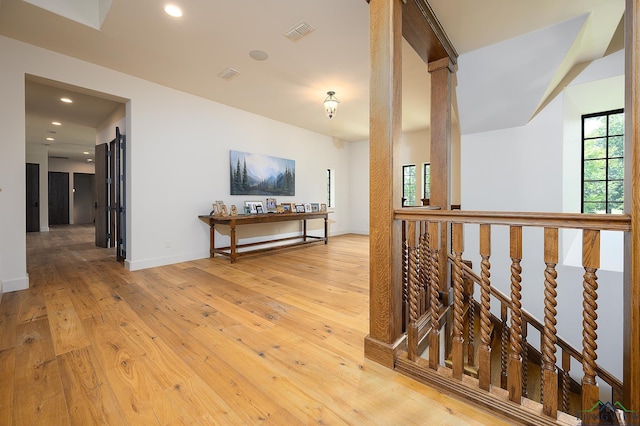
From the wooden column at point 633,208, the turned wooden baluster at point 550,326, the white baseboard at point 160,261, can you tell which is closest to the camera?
the wooden column at point 633,208

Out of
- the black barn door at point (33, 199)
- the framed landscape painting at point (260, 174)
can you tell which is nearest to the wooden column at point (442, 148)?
the framed landscape painting at point (260, 174)

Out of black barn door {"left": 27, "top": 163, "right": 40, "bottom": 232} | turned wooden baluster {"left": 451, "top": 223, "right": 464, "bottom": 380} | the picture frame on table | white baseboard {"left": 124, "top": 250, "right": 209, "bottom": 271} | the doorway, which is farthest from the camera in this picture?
the doorway

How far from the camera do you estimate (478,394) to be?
4.30 feet

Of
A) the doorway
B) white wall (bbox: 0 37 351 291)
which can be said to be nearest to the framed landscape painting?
white wall (bbox: 0 37 351 291)

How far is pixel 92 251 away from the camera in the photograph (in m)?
5.18

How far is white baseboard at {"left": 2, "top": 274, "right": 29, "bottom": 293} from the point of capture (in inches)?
113

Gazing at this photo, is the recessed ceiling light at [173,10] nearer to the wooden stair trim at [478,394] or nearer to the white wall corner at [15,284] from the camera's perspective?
the white wall corner at [15,284]

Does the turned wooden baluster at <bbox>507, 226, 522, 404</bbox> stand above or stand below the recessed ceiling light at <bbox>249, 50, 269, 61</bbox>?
below

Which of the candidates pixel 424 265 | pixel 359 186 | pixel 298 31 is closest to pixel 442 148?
pixel 424 265

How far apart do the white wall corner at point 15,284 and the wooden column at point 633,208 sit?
484 cm

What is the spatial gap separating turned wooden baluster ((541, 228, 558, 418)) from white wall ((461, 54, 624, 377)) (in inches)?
128

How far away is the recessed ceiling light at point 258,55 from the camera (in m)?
3.19

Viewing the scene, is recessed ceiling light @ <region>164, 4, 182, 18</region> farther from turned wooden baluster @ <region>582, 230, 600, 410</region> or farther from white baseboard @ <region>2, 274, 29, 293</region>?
turned wooden baluster @ <region>582, 230, 600, 410</region>

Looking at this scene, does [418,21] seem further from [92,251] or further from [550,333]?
[92,251]
